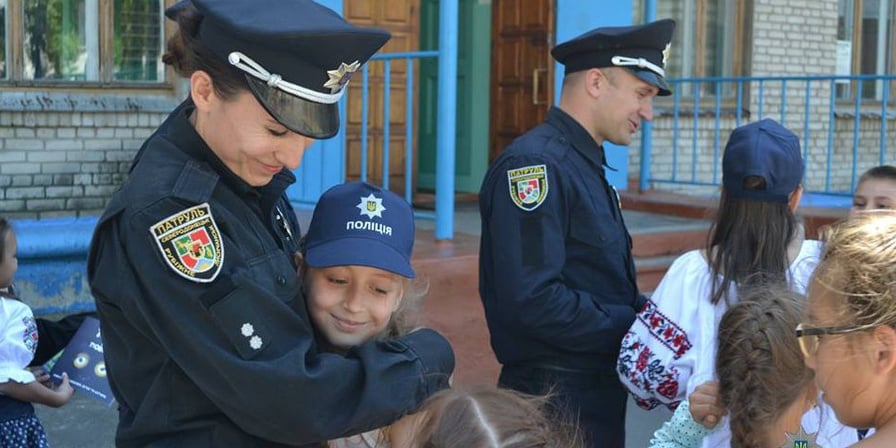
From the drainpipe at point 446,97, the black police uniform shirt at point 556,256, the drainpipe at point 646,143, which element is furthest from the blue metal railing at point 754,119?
the black police uniform shirt at point 556,256

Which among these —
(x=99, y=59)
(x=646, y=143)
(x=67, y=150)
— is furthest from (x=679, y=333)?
(x=646, y=143)

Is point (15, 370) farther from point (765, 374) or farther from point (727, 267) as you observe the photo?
point (765, 374)

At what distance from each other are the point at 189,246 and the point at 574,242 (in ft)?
4.98

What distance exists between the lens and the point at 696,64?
356 inches

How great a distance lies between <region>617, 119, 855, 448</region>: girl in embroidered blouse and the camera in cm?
256

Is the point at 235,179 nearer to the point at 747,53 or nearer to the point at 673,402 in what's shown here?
the point at 673,402

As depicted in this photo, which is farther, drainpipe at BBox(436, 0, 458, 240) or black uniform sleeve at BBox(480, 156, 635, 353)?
drainpipe at BBox(436, 0, 458, 240)

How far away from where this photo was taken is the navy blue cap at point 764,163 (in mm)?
2602

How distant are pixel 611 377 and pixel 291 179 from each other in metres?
1.36

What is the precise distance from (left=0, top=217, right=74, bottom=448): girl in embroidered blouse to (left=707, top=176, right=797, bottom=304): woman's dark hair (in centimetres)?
184

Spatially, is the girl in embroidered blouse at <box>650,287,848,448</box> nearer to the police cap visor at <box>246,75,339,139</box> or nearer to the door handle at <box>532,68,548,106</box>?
the police cap visor at <box>246,75,339,139</box>

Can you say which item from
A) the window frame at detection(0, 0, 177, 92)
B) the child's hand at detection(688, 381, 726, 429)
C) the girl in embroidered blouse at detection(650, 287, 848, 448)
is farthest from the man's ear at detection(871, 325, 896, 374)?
the window frame at detection(0, 0, 177, 92)

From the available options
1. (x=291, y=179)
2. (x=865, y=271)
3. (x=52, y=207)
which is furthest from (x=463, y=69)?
(x=865, y=271)

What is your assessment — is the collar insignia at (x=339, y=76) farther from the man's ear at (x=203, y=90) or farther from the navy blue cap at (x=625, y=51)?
the navy blue cap at (x=625, y=51)
